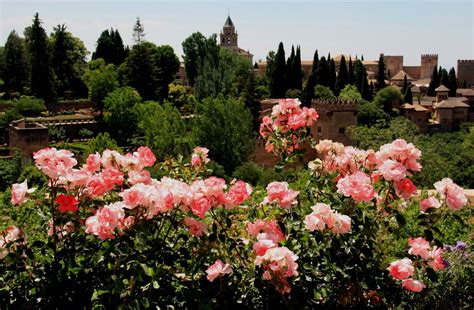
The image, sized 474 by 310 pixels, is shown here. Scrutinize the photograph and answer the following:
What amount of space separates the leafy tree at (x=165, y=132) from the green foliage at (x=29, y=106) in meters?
6.50

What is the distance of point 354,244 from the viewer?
2676 millimetres

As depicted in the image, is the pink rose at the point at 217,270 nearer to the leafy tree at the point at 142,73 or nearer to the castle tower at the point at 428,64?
the leafy tree at the point at 142,73

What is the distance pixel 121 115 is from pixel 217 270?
Answer: 3436 cm

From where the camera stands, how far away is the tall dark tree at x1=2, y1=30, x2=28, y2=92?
4062 centimetres

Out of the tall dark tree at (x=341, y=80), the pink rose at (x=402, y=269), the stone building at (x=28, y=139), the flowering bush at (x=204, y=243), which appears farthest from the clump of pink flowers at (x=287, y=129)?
the tall dark tree at (x=341, y=80)

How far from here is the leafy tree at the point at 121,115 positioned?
3588 cm

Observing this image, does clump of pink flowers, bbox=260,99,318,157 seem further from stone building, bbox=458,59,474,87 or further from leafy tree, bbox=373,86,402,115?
stone building, bbox=458,59,474,87

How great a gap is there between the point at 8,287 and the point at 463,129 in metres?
52.1

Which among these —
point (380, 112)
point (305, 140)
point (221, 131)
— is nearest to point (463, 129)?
point (380, 112)

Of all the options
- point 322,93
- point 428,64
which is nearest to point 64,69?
point 322,93

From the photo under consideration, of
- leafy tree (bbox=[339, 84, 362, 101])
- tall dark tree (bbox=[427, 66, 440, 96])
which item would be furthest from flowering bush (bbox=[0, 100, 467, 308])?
tall dark tree (bbox=[427, 66, 440, 96])

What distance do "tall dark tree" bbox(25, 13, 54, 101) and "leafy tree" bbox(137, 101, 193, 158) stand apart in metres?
7.68

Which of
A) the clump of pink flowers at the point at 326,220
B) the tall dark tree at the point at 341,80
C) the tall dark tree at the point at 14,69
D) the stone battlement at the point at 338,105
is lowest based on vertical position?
the stone battlement at the point at 338,105

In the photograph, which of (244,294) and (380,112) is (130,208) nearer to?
(244,294)
